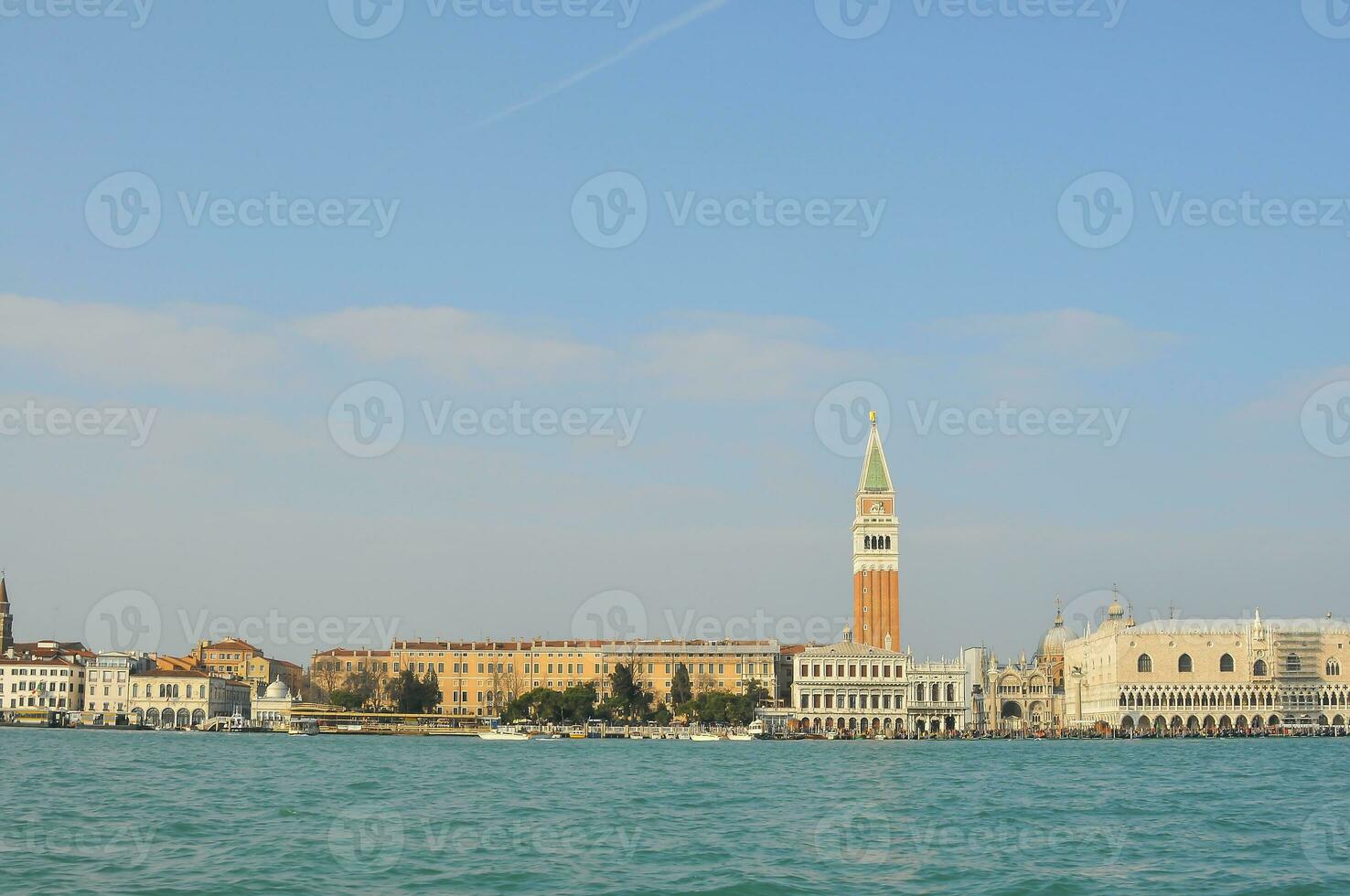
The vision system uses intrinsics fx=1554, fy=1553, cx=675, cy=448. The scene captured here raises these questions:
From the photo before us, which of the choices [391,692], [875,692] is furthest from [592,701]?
[875,692]

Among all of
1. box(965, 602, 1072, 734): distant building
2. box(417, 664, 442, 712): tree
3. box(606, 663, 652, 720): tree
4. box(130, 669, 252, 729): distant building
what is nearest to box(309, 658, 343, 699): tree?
box(130, 669, 252, 729): distant building

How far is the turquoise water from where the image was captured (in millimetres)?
21141

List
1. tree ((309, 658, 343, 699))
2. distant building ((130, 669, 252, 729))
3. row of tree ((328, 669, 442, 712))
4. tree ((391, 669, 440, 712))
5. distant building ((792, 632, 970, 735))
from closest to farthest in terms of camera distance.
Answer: row of tree ((328, 669, 442, 712))
tree ((391, 669, 440, 712))
distant building ((792, 632, 970, 735))
distant building ((130, 669, 252, 729))
tree ((309, 658, 343, 699))

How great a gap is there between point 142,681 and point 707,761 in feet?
223

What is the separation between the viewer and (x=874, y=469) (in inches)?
4537

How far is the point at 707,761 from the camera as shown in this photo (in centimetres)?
5625

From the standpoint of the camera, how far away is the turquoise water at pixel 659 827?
69.4 ft

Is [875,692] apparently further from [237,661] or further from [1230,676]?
[237,661]

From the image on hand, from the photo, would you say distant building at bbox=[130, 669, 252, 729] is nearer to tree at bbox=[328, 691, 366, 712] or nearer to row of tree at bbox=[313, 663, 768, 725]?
row of tree at bbox=[313, 663, 768, 725]

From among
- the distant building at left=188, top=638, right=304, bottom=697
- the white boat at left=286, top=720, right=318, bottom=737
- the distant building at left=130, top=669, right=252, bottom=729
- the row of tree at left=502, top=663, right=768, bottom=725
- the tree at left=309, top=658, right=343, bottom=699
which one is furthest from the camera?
the distant building at left=188, top=638, right=304, bottom=697

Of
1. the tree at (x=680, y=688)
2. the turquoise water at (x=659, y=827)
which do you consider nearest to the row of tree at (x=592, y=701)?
the tree at (x=680, y=688)

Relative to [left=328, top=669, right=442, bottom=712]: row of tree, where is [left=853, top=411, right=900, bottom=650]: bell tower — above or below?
above

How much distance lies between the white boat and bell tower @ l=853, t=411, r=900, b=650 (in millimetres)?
38696

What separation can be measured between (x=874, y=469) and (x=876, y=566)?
7454 mm
